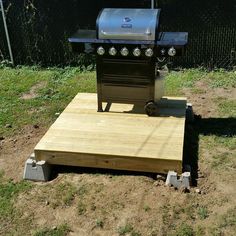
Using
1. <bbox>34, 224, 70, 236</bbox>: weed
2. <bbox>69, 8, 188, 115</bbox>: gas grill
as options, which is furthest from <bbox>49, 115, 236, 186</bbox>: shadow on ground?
<bbox>34, 224, 70, 236</bbox>: weed

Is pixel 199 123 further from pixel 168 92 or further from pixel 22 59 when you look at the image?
pixel 22 59

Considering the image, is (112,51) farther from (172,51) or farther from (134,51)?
(172,51)

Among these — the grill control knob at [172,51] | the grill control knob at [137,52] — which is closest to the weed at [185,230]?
the grill control knob at [172,51]

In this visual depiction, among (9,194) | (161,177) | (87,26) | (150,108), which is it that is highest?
(87,26)

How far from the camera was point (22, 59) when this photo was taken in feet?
29.0

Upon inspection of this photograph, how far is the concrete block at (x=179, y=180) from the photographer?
4645mm

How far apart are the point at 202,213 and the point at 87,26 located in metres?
4.93

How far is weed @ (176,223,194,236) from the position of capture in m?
4.11

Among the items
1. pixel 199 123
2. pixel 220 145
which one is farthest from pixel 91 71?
pixel 220 145

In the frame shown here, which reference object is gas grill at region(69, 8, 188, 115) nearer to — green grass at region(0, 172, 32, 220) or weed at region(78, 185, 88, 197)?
weed at region(78, 185, 88, 197)

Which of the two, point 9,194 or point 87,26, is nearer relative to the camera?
point 9,194

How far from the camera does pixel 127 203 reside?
4535mm

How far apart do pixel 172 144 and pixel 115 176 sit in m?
0.73

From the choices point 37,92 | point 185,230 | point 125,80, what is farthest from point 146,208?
point 37,92
